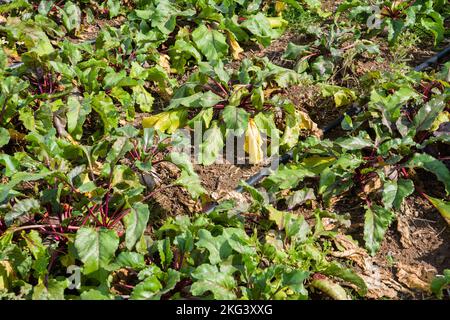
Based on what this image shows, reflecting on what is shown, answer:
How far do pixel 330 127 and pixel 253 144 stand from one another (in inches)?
29.3

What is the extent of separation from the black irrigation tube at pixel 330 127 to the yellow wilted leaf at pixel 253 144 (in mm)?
124

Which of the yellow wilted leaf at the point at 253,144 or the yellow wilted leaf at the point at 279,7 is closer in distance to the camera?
the yellow wilted leaf at the point at 253,144

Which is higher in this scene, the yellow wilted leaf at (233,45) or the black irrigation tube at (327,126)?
the yellow wilted leaf at (233,45)

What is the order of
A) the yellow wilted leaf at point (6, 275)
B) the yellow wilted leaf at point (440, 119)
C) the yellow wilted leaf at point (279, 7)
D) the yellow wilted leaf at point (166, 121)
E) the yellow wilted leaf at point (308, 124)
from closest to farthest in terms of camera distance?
the yellow wilted leaf at point (6, 275), the yellow wilted leaf at point (440, 119), the yellow wilted leaf at point (166, 121), the yellow wilted leaf at point (308, 124), the yellow wilted leaf at point (279, 7)

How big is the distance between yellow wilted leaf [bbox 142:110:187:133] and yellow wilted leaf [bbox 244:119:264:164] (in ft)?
1.86

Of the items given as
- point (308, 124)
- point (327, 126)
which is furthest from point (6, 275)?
point (327, 126)

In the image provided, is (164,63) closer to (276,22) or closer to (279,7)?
(276,22)

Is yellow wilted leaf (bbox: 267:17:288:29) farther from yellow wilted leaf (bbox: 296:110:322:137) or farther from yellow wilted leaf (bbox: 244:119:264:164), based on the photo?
yellow wilted leaf (bbox: 244:119:264:164)

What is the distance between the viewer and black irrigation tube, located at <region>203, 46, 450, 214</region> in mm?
4218

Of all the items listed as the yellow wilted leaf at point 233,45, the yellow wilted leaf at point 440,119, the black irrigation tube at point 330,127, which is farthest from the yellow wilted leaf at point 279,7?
the yellow wilted leaf at point 440,119

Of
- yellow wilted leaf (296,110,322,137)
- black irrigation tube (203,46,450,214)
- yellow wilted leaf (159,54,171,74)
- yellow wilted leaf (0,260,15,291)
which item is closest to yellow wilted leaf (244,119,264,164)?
black irrigation tube (203,46,450,214)

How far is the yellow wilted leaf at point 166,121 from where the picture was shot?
15.0ft

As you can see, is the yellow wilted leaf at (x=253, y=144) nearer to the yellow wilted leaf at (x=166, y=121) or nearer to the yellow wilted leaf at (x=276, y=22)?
the yellow wilted leaf at (x=166, y=121)

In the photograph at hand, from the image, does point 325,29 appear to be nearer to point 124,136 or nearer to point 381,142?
point 381,142
